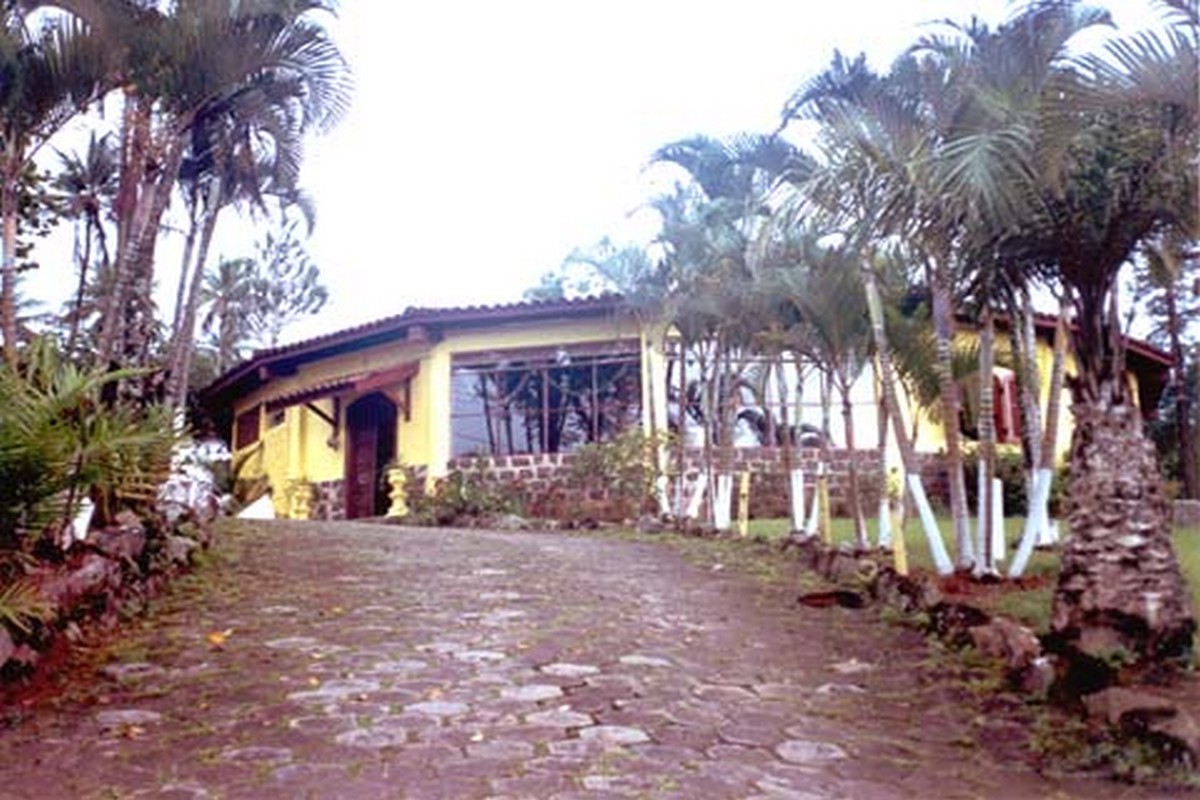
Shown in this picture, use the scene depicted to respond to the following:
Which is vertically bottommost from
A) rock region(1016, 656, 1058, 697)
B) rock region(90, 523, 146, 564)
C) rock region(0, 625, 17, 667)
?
rock region(1016, 656, 1058, 697)

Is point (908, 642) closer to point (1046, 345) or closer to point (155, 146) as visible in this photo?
point (155, 146)

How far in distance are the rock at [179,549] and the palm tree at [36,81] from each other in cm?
187

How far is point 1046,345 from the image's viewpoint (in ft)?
56.3

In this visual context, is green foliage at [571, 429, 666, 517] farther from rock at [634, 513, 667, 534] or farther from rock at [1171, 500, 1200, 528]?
rock at [1171, 500, 1200, 528]

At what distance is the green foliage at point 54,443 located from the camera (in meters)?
4.23

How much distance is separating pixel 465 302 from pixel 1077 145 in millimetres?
12218

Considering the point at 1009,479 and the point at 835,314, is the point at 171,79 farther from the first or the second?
the point at 1009,479

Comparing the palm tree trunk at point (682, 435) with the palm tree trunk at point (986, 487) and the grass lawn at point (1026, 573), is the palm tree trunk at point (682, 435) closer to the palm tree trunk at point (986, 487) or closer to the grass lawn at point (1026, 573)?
the grass lawn at point (1026, 573)

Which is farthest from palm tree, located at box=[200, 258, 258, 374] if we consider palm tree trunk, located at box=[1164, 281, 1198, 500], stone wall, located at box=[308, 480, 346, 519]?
palm tree trunk, located at box=[1164, 281, 1198, 500]

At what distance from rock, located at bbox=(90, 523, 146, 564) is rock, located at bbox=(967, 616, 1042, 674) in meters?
5.03

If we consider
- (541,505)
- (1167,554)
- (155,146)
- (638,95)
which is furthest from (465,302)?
(1167,554)

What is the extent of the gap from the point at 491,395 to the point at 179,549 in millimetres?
9082

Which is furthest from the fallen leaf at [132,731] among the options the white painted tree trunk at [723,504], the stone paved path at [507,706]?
the white painted tree trunk at [723,504]

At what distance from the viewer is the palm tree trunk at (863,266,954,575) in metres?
7.50
